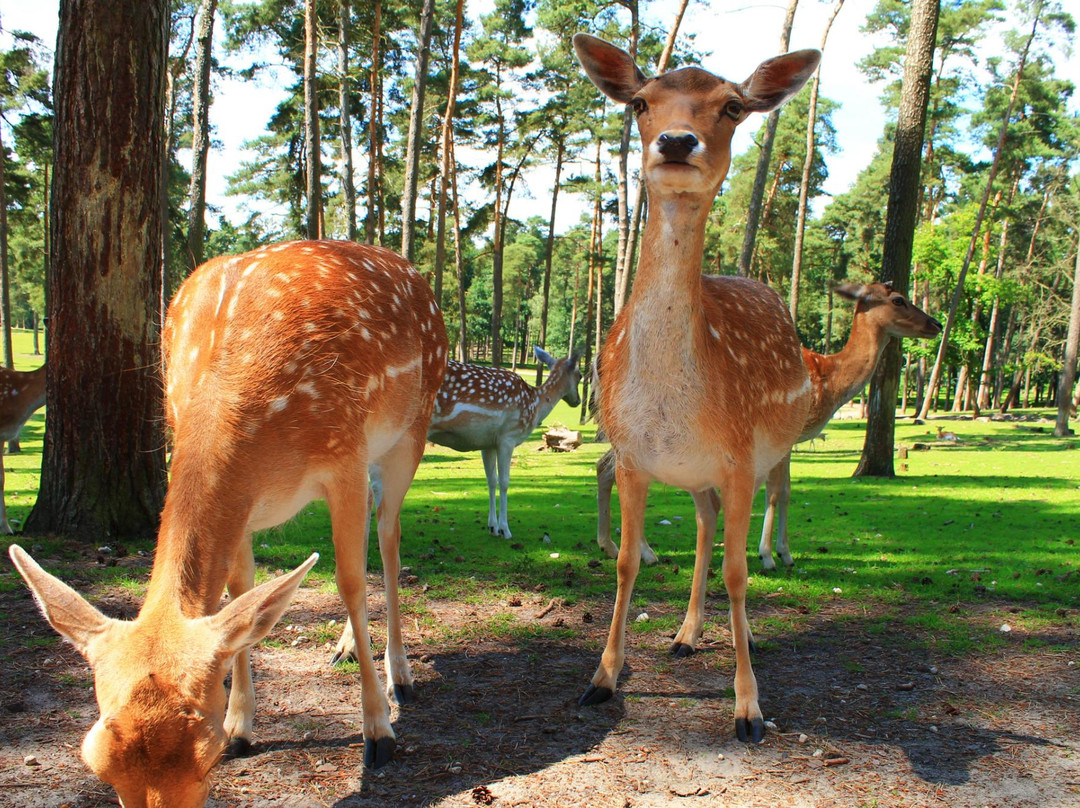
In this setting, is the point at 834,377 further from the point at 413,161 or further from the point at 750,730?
the point at 413,161

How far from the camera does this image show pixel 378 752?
325 centimetres

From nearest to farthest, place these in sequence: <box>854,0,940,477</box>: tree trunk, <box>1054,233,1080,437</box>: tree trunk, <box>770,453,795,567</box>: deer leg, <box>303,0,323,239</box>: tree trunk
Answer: <box>770,453,795,567</box>: deer leg < <box>854,0,940,477</box>: tree trunk < <box>303,0,323,239</box>: tree trunk < <box>1054,233,1080,437</box>: tree trunk

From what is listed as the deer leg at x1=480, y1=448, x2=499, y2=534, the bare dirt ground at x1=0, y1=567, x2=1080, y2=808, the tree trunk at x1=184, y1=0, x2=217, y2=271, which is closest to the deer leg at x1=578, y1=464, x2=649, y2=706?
the bare dirt ground at x1=0, y1=567, x2=1080, y2=808

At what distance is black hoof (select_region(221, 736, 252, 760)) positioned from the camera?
329cm

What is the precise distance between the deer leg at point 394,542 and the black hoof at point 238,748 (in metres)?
0.77

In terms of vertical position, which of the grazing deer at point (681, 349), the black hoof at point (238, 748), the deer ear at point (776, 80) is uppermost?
the deer ear at point (776, 80)

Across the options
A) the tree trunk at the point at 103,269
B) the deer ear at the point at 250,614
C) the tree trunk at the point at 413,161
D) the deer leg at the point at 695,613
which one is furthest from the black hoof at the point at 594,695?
the tree trunk at the point at 413,161

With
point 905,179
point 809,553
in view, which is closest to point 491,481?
point 809,553

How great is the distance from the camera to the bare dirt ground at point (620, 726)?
3039 millimetres

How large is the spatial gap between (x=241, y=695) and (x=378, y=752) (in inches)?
25.5

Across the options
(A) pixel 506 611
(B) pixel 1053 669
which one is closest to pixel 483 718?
(A) pixel 506 611

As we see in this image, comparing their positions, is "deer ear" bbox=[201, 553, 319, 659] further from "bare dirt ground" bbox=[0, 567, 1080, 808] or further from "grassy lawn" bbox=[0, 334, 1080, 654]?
"grassy lawn" bbox=[0, 334, 1080, 654]

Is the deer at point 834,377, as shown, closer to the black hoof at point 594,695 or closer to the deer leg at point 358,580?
the black hoof at point 594,695

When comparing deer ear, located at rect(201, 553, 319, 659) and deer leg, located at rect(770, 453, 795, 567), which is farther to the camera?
deer leg, located at rect(770, 453, 795, 567)
